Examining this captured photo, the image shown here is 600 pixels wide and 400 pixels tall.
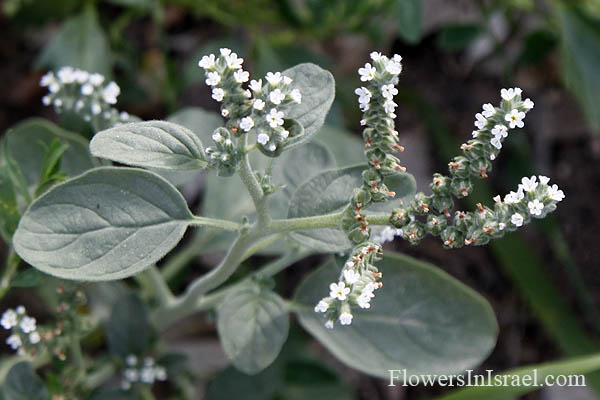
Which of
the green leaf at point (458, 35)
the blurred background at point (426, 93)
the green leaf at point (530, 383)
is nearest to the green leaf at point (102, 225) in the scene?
the green leaf at point (530, 383)

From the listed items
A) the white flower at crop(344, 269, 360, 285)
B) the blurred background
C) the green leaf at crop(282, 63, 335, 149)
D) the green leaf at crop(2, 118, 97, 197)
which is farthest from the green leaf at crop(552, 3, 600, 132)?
the green leaf at crop(2, 118, 97, 197)

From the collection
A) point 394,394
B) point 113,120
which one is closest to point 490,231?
point 113,120

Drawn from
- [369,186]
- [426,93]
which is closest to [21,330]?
A: [369,186]

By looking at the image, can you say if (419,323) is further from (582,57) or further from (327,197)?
(582,57)

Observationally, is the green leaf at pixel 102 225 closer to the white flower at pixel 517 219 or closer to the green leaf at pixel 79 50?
the white flower at pixel 517 219

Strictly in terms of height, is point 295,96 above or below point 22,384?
above

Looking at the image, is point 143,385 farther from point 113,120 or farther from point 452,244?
point 452,244
